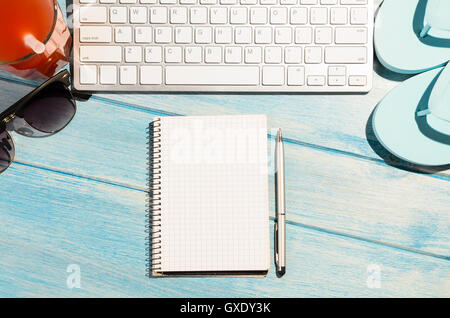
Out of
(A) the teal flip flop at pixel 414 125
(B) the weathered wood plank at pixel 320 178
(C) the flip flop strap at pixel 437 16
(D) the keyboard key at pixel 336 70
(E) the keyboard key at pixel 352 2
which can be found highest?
(E) the keyboard key at pixel 352 2

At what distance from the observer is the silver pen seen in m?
0.67

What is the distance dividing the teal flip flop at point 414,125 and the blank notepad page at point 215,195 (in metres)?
0.21

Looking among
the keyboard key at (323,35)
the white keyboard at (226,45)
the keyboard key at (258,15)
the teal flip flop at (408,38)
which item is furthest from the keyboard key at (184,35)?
the teal flip flop at (408,38)

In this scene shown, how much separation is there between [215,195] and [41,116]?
0.34 metres

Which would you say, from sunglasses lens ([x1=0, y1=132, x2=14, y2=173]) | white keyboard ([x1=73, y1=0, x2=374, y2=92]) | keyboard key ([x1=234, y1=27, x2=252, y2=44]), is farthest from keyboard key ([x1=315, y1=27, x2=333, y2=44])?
sunglasses lens ([x1=0, y1=132, x2=14, y2=173])

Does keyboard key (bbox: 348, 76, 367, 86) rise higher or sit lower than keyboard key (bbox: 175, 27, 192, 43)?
lower

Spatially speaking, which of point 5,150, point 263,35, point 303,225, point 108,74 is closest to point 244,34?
point 263,35

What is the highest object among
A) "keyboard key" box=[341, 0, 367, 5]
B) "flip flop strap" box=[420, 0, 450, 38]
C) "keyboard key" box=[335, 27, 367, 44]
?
"keyboard key" box=[341, 0, 367, 5]

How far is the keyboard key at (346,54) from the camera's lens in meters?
0.66

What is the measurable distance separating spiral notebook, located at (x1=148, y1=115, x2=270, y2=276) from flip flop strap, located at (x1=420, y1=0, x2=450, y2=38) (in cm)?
31

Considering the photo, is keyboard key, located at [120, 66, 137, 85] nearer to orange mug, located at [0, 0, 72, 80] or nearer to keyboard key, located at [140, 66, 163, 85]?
keyboard key, located at [140, 66, 163, 85]

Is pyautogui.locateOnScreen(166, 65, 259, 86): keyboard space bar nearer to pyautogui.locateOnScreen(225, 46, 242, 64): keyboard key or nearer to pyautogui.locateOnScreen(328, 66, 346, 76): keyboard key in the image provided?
pyautogui.locateOnScreen(225, 46, 242, 64): keyboard key

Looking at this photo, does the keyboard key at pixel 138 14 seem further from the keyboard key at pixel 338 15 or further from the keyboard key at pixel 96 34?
the keyboard key at pixel 338 15

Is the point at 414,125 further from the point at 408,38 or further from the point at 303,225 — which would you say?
the point at 303,225
